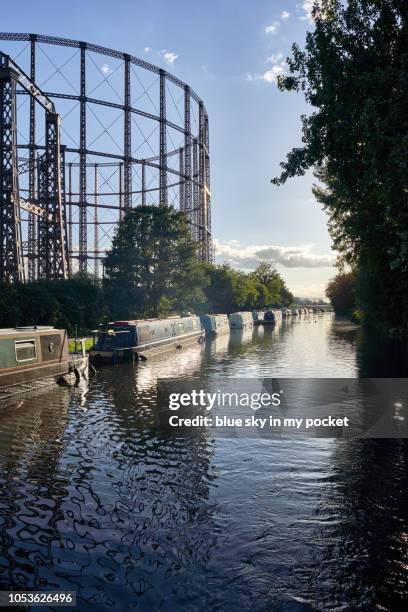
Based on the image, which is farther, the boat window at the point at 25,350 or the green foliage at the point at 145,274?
the green foliage at the point at 145,274

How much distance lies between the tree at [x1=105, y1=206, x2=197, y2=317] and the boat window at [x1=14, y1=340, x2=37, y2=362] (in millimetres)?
30534

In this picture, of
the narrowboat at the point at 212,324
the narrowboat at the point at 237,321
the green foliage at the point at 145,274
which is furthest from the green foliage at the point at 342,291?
the green foliage at the point at 145,274

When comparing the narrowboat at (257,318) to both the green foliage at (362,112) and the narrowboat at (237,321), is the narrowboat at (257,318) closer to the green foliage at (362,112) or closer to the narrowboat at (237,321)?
the narrowboat at (237,321)

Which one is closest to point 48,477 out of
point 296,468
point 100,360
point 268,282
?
point 296,468

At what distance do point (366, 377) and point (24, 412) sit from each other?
61.2 feet

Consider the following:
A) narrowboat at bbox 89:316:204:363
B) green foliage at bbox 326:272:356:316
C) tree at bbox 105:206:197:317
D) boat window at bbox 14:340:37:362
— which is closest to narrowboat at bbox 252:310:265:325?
green foliage at bbox 326:272:356:316

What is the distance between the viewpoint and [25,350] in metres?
21.0

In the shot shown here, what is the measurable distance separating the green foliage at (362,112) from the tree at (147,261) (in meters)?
37.9

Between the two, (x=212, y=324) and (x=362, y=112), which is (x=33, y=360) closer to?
(x=362, y=112)

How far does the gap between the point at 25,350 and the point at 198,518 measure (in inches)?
551

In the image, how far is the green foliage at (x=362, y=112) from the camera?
11367 millimetres

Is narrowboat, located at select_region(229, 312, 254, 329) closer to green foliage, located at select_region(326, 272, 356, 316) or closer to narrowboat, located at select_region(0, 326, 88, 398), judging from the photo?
green foliage, located at select_region(326, 272, 356, 316)

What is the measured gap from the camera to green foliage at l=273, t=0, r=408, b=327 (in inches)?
448

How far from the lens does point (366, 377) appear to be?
27.3m
